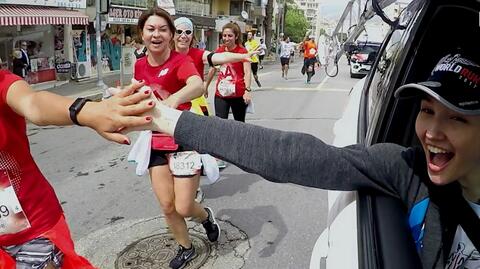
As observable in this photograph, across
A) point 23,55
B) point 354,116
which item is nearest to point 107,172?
point 354,116

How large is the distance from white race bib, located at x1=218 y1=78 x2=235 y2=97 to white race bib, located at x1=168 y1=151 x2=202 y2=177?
2.53m

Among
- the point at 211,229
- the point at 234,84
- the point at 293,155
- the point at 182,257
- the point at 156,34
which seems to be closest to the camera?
the point at 293,155

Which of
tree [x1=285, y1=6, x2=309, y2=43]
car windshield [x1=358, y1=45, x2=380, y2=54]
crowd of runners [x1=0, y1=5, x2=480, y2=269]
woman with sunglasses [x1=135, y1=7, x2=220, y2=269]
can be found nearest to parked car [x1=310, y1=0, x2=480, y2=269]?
crowd of runners [x1=0, y1=5, x2=480, y2=269]

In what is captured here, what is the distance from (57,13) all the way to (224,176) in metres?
12.8

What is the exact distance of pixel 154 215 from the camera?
13.9 feet

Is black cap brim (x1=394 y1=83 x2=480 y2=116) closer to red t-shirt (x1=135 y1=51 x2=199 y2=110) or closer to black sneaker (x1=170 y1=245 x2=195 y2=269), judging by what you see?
red t-shirt (x1=135 y1=51 x2=199 y2=110)

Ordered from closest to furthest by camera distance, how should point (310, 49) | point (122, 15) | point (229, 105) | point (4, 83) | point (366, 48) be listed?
point (4, 83), point (229, 105), point (366, 48), point (310, 49), point (122, 15)

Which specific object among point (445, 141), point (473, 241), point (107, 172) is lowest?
point (107, 172)

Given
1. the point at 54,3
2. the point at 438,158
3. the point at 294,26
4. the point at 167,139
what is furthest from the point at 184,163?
the point at 294,26

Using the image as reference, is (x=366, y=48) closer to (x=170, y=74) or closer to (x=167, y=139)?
(x=170, y=74)

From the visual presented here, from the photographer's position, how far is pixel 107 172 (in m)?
5.65

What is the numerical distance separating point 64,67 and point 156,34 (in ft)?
52.4

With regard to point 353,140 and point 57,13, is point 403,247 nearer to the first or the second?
point 353,140

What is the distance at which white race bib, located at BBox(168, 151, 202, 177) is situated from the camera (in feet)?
10.2
